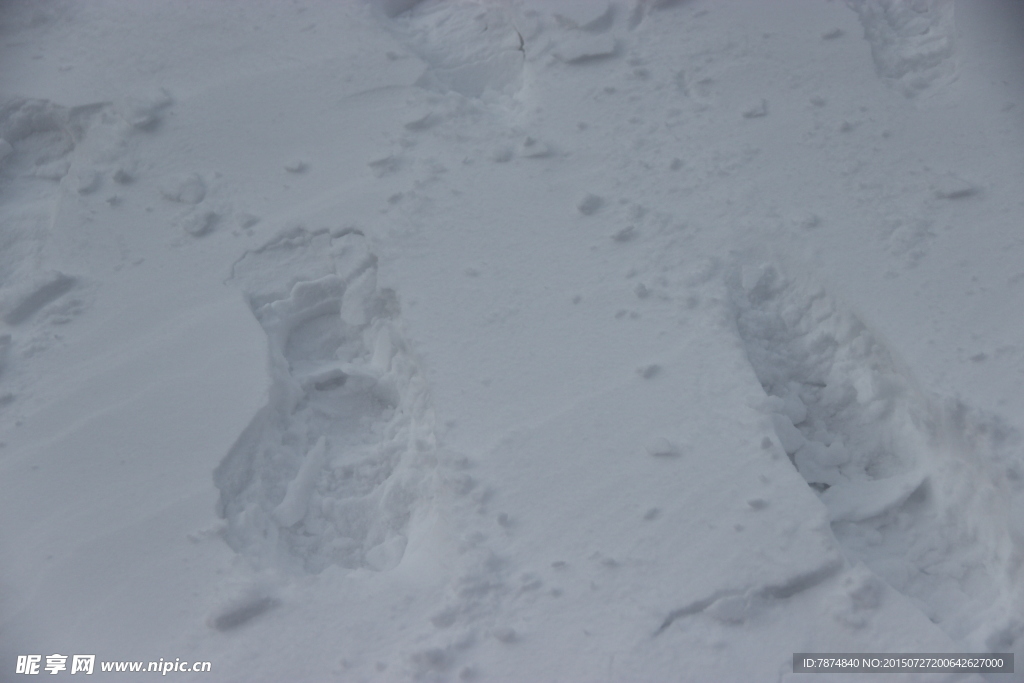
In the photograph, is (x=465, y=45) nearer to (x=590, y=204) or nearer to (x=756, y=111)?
(x=590, y=204)

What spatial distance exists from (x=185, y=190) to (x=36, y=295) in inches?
16.2

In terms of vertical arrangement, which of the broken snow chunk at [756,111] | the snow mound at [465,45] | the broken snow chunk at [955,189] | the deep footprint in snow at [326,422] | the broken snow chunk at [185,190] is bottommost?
the deep footprint in snow at [326,422]

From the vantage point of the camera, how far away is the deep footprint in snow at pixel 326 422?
164 centimetres

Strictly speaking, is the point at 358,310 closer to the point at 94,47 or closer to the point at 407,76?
the point at 407,76

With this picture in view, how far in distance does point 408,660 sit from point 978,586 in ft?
3.25

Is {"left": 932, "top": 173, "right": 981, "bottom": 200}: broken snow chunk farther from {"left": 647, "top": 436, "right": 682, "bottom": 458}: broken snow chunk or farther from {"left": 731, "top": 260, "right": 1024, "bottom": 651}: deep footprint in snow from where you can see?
{"left": 647, "top": 436, "right": 682, "bottom": 458}: broken snow chunk

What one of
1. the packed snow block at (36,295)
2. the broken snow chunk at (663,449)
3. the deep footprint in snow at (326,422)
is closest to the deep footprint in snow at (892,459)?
the broken snow chunk at (663,449)

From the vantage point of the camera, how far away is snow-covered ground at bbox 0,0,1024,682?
58.2 inches

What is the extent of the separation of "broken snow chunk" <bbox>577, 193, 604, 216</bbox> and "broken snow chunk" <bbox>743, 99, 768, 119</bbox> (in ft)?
1.46

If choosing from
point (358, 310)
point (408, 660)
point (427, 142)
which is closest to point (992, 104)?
point (427, 142)

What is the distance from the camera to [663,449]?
158 centimetres

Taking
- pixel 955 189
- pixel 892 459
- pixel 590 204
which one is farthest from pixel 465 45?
pixel 892 459

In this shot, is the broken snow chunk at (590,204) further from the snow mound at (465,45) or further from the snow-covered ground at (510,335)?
the snow mound at (465,45)

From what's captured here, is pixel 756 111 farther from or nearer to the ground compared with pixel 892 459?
farther from the ground
